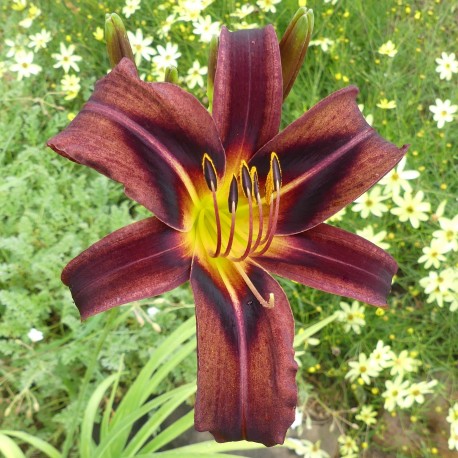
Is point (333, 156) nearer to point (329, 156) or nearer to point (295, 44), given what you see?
point (329, 156)

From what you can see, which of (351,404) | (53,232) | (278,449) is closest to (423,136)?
(351,404)

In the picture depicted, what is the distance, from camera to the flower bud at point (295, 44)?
38.7 inches

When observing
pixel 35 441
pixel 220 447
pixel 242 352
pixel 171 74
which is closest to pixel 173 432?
pixel 220 447

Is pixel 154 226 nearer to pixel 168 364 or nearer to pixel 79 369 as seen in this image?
pixel 168 364

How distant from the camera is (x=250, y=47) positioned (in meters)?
0.95

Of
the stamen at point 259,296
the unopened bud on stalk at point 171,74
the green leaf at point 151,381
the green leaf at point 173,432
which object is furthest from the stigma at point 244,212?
the green leaf at point 173,432

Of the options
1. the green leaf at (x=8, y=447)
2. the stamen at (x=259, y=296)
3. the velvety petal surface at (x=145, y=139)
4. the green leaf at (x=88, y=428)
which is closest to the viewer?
the velvety petal surface at (x=145, y=139)

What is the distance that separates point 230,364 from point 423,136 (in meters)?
1.96

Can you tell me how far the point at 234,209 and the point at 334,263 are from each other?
24 centimetres

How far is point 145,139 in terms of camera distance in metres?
0.85

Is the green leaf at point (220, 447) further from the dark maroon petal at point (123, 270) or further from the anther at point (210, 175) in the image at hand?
the anther at point (210, 175)

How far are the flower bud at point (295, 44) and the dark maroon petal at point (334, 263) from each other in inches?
11.0

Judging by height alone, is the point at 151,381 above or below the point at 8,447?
above

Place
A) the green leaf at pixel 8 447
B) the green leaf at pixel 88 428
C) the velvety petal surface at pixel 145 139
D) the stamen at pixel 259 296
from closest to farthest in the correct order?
1. the velvety petal surface at pixel 145 139
2. the stamen at pixel 259 296
3. the green leaf at pixel 8 447
4. the green leaf at pixel 88 428
